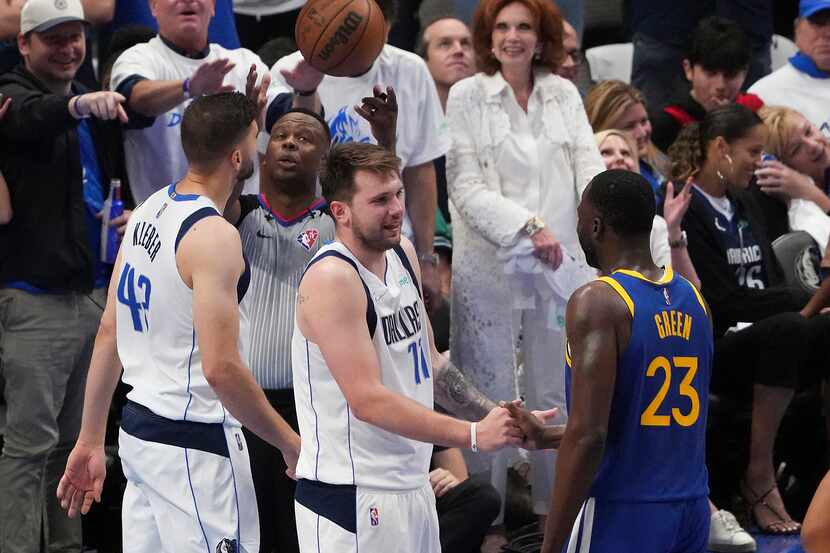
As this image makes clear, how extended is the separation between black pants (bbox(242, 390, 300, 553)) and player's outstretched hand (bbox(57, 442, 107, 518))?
0.81 m

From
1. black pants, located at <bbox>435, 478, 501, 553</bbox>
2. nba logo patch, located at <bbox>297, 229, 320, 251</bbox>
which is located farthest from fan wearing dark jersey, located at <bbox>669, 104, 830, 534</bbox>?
nba logo patch, located at <bbox>297, 229, 320, 251</bbox>

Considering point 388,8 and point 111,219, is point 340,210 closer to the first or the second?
point 111,219

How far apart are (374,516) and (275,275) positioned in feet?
5.12

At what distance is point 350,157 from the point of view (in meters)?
4.30

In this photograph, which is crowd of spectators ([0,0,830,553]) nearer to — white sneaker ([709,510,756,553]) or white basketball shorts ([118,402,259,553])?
white sneaker ([709,510,756,553])

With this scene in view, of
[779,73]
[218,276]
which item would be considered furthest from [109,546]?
[779,73]

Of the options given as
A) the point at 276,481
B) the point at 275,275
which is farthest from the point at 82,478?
the point at 275,275

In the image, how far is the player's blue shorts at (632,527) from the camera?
13.3 ft

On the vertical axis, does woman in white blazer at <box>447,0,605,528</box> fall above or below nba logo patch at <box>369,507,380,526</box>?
above

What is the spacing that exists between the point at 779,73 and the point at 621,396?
4988mm

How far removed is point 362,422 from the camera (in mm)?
4109

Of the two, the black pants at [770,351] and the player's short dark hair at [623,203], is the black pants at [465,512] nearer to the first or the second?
the black pants at [770,351]

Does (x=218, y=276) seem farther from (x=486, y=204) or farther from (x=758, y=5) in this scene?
(x=758, y=5)

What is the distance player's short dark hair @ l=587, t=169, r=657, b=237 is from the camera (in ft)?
13.6
